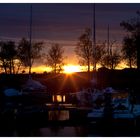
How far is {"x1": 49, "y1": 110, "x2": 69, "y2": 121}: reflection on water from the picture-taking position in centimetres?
2277

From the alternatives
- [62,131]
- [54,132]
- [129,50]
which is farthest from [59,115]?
[129,50]

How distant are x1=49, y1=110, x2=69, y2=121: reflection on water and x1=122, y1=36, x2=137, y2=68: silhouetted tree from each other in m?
14.6

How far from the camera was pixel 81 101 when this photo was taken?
25125mm

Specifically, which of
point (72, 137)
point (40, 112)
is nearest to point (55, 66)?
point (40, 112)

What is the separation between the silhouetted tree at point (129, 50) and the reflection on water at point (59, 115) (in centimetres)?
1462

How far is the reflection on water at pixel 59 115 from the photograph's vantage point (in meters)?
22.8

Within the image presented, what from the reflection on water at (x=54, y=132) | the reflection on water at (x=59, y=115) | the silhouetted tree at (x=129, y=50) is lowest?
the reflection on water at (x=54, y=132)

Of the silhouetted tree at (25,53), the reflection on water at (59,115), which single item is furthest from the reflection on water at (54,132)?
the silhouetted tree at (25,53)

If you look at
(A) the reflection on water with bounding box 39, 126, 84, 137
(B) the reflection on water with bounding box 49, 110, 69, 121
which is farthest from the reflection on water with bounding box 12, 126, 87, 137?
(B) the reflection on water with bounding box 49, 110, 69, 121

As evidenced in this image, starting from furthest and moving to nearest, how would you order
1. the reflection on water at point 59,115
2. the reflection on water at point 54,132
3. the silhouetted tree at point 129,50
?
the silhouetted tree at point 129,50 → the reflection on water at point 59,115 → the reflection on water at point 54,132

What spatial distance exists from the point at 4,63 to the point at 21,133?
19.6 meters

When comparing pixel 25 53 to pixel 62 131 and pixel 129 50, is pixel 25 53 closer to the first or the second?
pixel 129 50

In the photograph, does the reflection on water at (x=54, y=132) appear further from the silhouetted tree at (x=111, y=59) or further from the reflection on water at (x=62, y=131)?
the silhouetted tree at (x=111, y=59)

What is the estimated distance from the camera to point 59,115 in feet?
76.7
